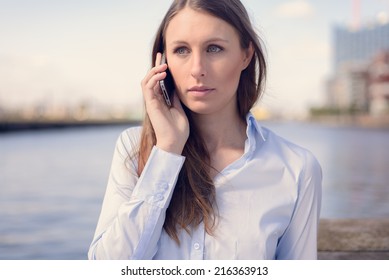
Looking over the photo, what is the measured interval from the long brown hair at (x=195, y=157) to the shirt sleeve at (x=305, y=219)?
163 millimetres

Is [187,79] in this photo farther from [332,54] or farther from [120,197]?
[332,54]

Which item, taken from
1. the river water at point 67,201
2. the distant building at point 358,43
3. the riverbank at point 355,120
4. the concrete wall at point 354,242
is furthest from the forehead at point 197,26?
the riverbank at point 355,120

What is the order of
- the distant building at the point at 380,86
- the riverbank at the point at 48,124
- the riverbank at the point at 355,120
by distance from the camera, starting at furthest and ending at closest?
the distant building at the point at 380,86
the riverbank at the point at 355,120
the riverbank at the point at 48,124

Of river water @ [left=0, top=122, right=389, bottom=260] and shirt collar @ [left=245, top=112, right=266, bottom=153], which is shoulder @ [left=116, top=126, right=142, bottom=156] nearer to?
shirt collar @ [left=245, top=112, right=266, bottom=153]

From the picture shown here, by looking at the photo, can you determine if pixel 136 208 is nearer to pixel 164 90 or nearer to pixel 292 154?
pixel 164 90

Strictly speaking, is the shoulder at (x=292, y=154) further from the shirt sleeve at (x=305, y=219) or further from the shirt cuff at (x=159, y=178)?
the shirt cuff at (x=159, y=178)

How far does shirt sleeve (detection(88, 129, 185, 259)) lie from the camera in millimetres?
991

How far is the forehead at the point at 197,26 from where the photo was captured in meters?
1.02

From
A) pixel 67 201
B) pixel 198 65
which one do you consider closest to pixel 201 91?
pixel 198 65

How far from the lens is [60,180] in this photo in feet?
34.0

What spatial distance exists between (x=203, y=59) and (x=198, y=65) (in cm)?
2

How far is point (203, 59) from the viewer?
1046 mm

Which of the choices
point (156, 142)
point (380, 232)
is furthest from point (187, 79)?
point (380, 232)

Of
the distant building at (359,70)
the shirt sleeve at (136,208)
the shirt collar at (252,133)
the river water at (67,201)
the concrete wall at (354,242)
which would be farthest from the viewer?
the distant building at (359,70)
